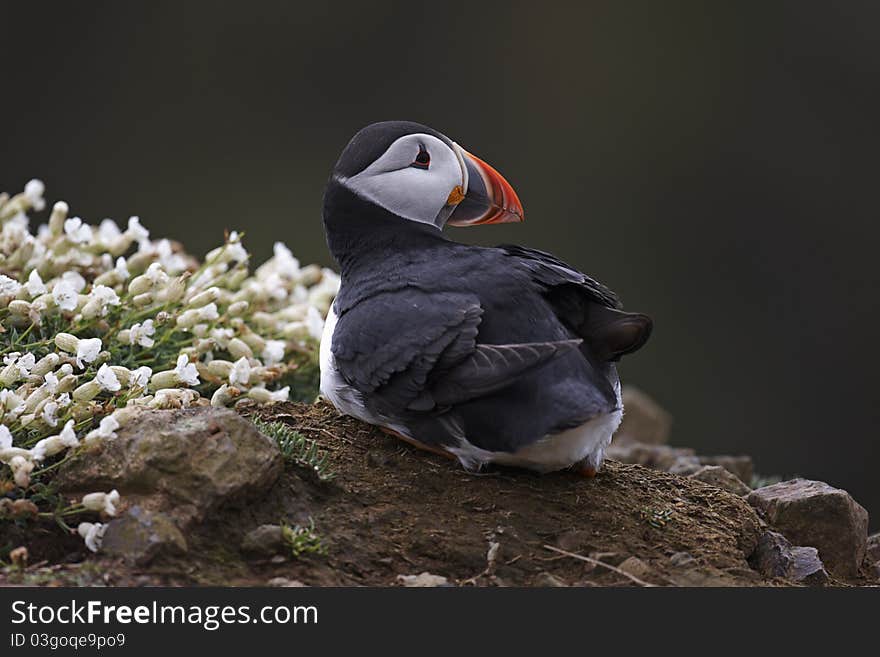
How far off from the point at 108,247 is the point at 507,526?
8.85 ft

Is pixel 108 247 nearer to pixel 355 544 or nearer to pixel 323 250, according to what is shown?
pixel 355 544

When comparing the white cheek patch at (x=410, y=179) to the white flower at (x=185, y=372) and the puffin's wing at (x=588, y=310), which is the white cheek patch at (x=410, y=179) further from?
the white flower at (x=185, y=372)

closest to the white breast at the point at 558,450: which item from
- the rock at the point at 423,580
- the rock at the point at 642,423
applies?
the rock at the point at 423,580

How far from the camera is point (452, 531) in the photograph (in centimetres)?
356

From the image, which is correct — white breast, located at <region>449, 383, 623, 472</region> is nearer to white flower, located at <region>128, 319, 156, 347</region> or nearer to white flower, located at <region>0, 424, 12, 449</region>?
white flower, located at <region>128, 319, 156, 347</region>

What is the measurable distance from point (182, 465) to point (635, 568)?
1377mm

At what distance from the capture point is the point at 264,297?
17.8 feet

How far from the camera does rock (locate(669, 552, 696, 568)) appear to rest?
3.48 m

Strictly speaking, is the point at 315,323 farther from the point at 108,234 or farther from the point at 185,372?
the point at 185,372

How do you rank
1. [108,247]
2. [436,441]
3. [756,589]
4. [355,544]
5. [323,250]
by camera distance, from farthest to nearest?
[323,250]
[108,247]
[436,441]
[355,544]
[756,589]

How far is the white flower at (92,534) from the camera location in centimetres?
319

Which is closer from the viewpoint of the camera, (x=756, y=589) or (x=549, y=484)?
(x=756, y=589)

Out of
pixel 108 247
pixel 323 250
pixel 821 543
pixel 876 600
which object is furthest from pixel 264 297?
pixel 323 250

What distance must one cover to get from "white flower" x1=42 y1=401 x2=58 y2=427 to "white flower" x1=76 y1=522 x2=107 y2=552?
18.4 inches
